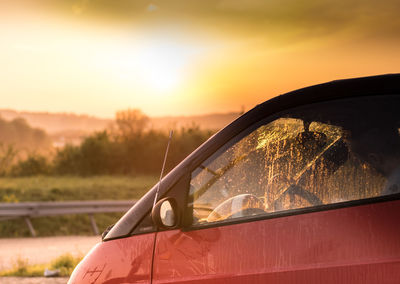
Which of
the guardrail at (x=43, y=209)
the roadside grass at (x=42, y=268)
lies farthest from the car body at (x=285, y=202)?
the guardrail at (x=43, y=209)

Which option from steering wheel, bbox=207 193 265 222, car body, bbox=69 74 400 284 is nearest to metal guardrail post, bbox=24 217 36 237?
car body, bbox=69 74 400 284

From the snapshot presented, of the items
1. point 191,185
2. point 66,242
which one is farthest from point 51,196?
point 191,185

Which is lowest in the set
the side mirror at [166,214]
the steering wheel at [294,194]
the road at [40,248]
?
the road at [40,248]

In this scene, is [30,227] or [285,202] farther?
[30,227]

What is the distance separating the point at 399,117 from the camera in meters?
2.75

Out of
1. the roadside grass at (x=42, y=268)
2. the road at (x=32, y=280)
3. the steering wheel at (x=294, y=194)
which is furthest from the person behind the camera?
the roadside grass at (x=42, y=268)

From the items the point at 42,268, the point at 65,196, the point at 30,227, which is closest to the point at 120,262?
the point at 42,268

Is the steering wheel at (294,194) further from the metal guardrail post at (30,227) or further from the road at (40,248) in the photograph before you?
the metal guardrail post at (30,227)

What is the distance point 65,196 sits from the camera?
2597cm

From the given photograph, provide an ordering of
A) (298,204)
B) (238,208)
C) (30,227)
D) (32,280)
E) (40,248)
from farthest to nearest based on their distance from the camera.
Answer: (30,227) → (40,248) → (32,280) → (238,208) → (298,204)

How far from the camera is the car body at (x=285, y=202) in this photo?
2541 millimetres

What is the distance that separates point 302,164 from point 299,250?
49 cm

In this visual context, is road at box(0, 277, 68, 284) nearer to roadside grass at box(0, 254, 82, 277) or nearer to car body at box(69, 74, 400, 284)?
roadside grass at box(0, 254, 82, 277)

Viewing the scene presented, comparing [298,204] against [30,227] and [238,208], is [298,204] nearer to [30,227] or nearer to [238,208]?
[238,208]
